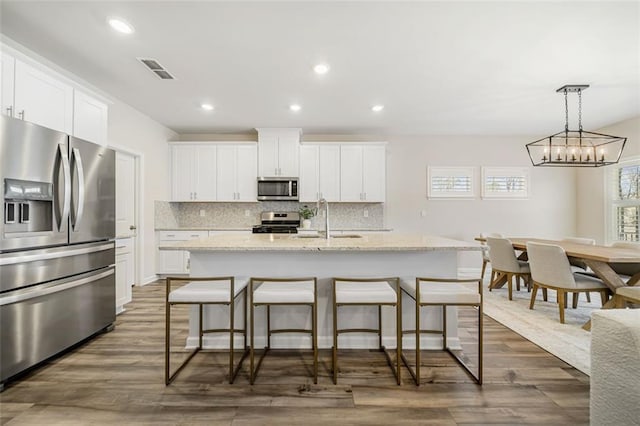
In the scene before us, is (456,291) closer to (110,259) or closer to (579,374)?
(579,374)

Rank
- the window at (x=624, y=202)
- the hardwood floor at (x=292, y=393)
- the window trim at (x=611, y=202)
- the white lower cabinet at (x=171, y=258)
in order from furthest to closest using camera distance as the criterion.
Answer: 1. the window trim at (x=611, y=202)
2. the white lower cabinet at (x=171, y=258)
3. the window at (x=624, y=202)
4. the hardwood floor at (x=292, y=393)

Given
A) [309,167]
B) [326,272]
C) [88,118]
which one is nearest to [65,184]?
[88,118]

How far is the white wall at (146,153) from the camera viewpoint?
13.3 feet

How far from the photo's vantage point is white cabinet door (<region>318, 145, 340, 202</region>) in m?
5.34

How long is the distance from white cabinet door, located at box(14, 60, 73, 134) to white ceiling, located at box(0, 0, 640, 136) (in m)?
0.43

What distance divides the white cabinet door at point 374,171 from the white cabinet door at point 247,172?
1894 millimetres

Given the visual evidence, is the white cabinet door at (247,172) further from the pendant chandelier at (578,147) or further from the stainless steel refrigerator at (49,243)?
the pendant chandelier at (578,147)

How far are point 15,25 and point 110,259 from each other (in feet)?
6.61

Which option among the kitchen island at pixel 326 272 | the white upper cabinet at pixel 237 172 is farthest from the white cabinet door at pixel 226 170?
the kitchen island at pixel 326 272

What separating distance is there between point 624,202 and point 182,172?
7381 mm

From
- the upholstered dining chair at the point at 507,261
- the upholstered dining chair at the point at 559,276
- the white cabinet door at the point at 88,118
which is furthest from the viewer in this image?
the upholstered dining chair at the point at 507,261

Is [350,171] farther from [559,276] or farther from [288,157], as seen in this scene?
[559,276]

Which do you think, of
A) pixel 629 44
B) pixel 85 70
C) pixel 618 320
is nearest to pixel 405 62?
pixel 629 44

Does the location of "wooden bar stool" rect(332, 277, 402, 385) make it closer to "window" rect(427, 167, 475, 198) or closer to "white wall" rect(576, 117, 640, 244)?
"window" rect(427, 167, 475, 198)
